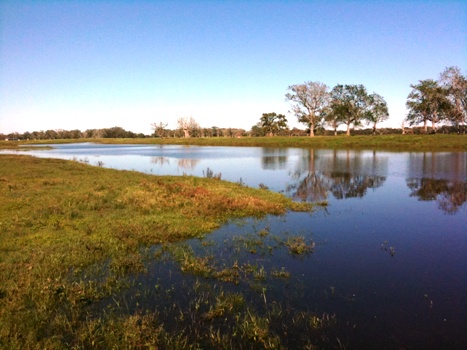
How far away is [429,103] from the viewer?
74062 mm

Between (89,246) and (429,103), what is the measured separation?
288 ft

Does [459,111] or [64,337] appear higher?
[459,111]

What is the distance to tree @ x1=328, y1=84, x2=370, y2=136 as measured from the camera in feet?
276

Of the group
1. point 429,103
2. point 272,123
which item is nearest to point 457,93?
point 429,103

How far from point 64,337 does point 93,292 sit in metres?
1.45

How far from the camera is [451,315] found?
6062mm

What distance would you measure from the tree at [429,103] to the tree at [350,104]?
37.6ft

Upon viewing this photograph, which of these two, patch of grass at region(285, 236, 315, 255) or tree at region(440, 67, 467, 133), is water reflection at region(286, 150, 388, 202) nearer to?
patch of grass at region(285, 236, 315, 255)

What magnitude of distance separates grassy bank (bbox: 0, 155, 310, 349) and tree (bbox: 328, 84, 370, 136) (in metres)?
76.7

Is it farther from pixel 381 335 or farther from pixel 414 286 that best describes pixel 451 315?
pixel 381 335

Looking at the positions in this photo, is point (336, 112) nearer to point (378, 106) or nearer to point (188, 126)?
point (378, 106)

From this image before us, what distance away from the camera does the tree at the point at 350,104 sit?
276ft

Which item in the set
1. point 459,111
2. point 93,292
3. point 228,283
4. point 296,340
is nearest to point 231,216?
point 228,283

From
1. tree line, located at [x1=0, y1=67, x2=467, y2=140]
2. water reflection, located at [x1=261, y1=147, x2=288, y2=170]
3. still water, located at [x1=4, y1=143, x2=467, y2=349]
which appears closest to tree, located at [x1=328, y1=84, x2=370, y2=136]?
tree line, located at [x1=0, y1=67, x2=467, y2=140]
